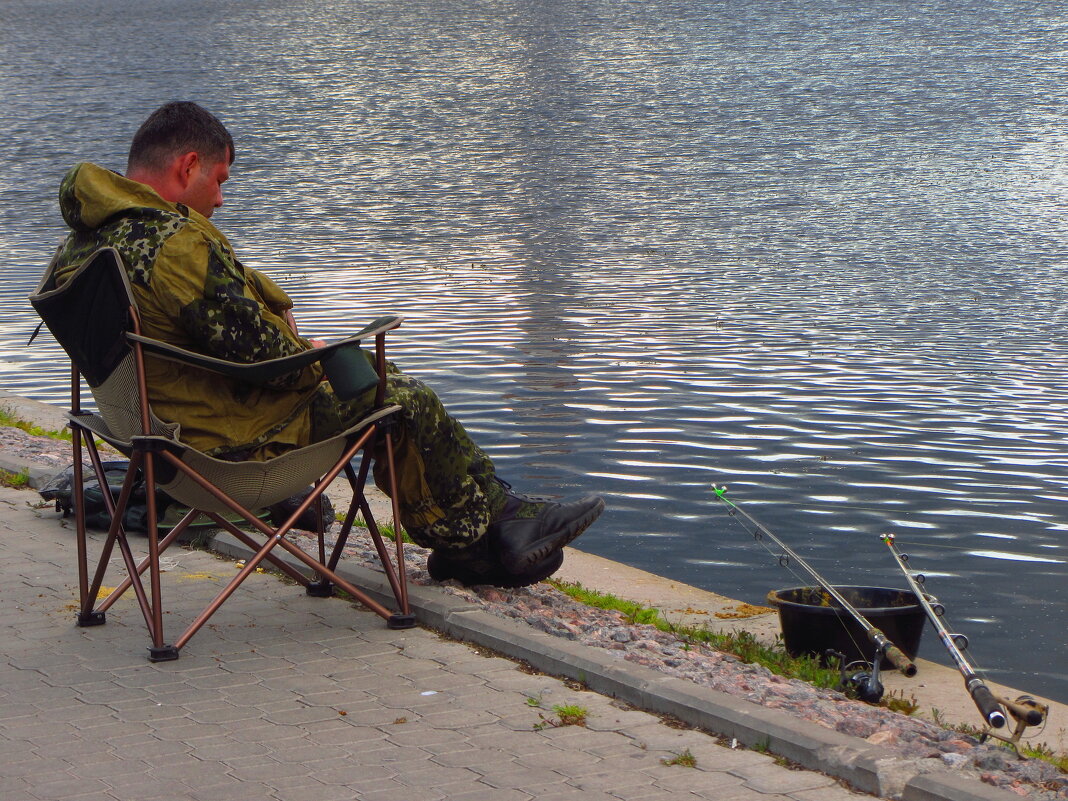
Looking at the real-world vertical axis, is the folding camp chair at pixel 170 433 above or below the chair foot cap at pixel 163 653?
above

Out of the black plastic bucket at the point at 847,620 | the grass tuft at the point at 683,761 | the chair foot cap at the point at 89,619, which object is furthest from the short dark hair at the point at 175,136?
the black plastic bucket at the point at 847,620

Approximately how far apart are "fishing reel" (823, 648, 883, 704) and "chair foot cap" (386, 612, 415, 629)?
1349 millimetres

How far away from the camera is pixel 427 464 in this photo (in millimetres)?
4941

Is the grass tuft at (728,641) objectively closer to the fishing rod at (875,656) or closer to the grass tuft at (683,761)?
the fishing rod at (875,656)

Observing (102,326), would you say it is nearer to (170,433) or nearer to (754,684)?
(170,433)

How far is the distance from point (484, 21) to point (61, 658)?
54314 millimetres

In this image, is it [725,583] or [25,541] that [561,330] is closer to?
[725,583]

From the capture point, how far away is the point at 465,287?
15.8 meters

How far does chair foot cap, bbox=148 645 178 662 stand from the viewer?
14.9 feet

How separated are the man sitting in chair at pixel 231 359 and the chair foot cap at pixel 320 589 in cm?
38

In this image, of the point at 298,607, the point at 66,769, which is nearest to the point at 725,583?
the point at 298,607

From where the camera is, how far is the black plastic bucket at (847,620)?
5.18 meters

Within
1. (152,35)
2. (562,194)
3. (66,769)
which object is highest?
(152,35)

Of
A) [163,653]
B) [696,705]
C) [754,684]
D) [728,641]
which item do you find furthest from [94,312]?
[728,641]
